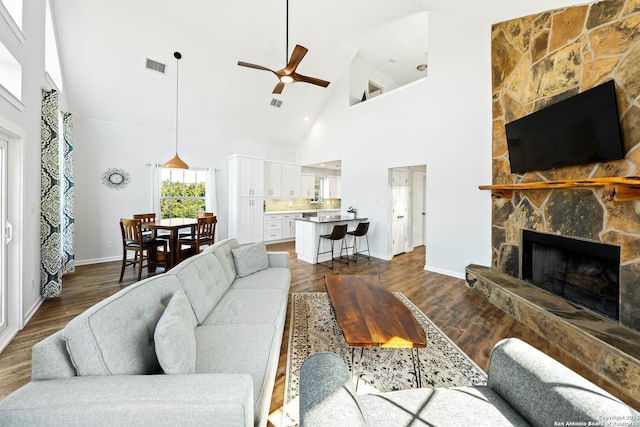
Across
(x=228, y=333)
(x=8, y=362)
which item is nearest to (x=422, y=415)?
(x=228, y=333)

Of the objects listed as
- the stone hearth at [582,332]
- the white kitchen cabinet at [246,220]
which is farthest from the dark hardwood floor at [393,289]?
the white kitchen cabinet at [246,220]

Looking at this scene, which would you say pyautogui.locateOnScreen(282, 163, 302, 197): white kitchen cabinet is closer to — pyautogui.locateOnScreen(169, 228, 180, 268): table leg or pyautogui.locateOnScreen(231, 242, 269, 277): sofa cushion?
pyautogui.locateOnScreen(169, 228, 180, 268): table leg

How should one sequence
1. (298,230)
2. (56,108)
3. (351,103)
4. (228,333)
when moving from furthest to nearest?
1. (351,103)
2. (298,230)
3. (56,108)
4. (228,333)

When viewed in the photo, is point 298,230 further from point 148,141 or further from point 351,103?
point 148,141

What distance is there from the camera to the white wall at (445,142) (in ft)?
13.0

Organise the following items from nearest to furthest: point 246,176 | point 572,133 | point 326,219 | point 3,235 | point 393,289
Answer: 1. point 3,235
2. point 572,133
3. point 393,289
4. point 326,219
5. point 246,176

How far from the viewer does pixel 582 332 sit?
2004 millimetres

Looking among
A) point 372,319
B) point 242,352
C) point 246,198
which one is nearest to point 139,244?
point 246,198

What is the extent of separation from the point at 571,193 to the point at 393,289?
230 centimetres

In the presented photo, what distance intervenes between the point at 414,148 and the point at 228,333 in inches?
178

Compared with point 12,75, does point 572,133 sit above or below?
below

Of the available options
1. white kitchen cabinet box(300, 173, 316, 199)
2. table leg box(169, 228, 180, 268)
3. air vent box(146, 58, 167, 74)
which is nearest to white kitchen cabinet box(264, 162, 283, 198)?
white kitchen cabinet box(300, 173, 316, 199)

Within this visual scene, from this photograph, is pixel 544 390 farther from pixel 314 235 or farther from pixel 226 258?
pixel 314 235

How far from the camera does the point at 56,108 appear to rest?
3.02m
